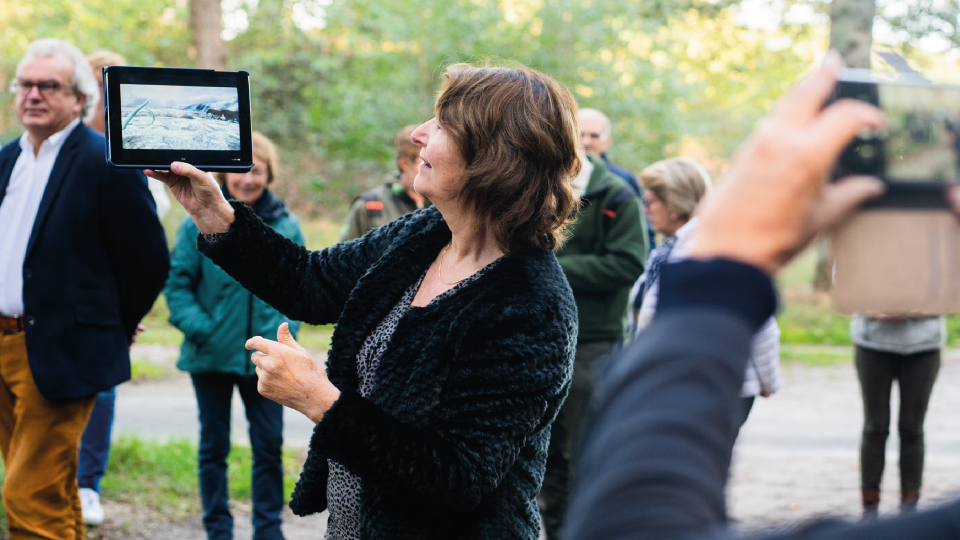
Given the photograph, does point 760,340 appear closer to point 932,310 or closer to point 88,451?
point 932,310

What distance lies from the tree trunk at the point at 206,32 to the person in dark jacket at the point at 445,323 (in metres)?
9.34

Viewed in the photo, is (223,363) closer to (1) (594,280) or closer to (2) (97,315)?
(2) (97,315)

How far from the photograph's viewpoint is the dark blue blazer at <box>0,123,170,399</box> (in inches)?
131

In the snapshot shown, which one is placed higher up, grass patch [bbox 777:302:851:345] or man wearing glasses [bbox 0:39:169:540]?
man wearing glasses [bbox 0:39:169:540]

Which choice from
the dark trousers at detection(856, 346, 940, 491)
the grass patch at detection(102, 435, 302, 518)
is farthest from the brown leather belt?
the dark trousers at detection(856, 346, 940, 491)

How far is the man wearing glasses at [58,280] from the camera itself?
129 inches

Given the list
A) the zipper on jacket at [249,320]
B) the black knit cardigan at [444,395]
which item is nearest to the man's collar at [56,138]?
the zipper on jacket at [249,320]

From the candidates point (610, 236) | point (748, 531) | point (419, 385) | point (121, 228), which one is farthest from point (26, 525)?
point (748, 531)

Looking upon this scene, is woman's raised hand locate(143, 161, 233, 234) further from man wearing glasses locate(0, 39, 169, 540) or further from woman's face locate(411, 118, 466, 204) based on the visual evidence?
man wearing glasses locate(0, 39, 169, 540)

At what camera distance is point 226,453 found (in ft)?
13.8

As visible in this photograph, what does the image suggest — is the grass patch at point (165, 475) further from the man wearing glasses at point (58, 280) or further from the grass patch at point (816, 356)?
the grass patch at point (816, 356)

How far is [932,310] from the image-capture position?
2.56ft

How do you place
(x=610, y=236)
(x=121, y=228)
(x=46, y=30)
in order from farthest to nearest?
(x=46, y=30) < (x=610, y=236) < (x=121, y=228)

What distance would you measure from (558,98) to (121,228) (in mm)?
2137
